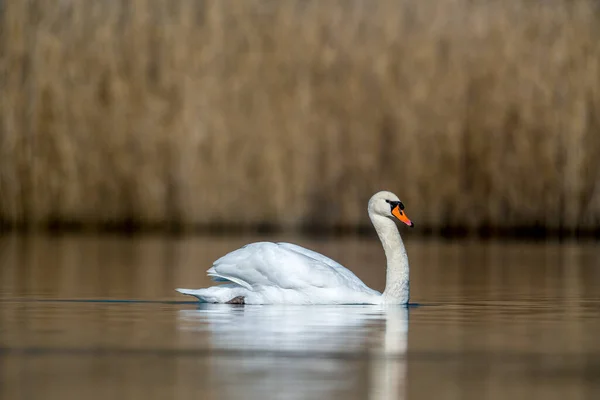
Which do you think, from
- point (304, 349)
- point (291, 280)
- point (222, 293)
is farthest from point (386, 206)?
point (304, 349)

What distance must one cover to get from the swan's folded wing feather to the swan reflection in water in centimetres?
14

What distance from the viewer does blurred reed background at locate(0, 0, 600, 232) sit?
49.1 ft

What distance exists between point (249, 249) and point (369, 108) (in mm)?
6433

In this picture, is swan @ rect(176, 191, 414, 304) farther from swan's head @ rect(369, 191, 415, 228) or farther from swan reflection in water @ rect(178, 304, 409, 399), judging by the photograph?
swan's head @ rect(369, 191, 415, 228)

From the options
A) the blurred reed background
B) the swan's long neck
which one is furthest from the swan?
the blurred reed background

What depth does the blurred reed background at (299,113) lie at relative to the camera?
49.1 ft

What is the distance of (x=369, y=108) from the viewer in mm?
15117

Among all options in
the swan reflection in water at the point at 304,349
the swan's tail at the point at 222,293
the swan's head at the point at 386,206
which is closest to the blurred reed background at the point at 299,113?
the swan's head at the point at 386,206

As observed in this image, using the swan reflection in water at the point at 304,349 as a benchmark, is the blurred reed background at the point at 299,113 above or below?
above

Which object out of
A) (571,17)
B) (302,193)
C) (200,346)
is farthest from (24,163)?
(200,346)

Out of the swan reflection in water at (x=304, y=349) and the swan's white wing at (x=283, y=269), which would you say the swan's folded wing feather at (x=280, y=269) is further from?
the swan reflection in water at (x=304, y=349)

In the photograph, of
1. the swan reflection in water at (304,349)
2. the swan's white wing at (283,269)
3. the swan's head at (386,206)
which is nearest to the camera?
the swan reflection in water at (304,349)

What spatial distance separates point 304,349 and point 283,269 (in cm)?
217

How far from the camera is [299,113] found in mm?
15086
